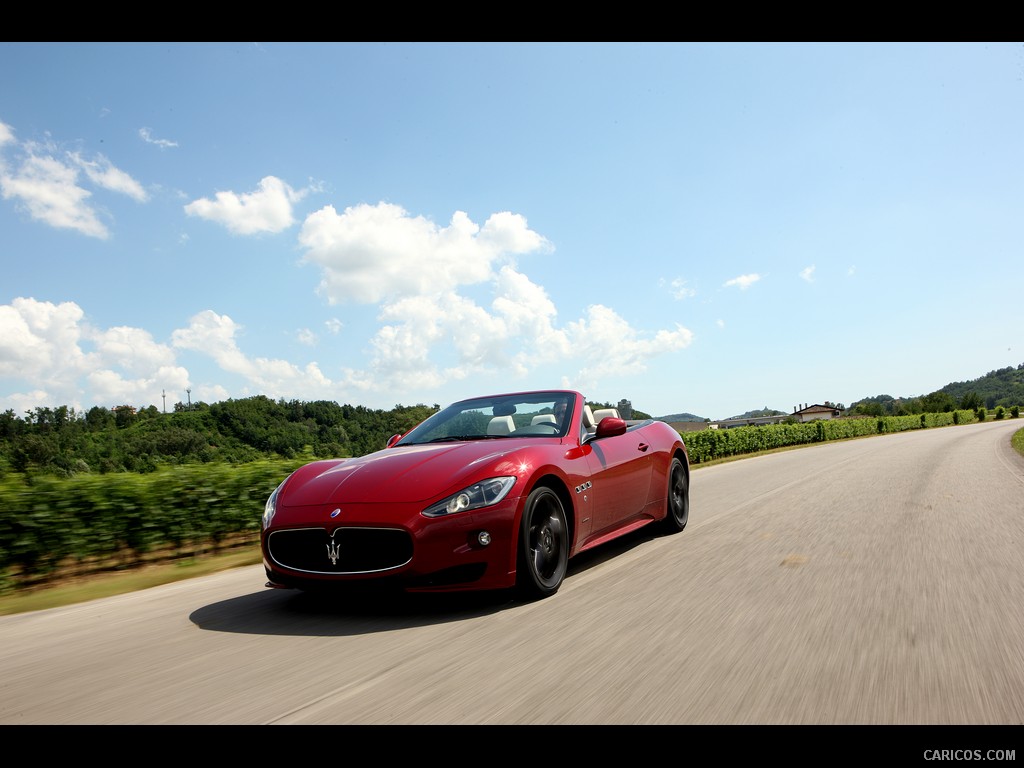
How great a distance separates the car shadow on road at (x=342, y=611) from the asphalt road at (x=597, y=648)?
2cm

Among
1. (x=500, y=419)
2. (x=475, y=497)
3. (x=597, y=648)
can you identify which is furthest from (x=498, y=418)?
(x=597, y=648)

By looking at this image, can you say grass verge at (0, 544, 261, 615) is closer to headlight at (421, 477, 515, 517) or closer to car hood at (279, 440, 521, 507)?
car hood at (279, 440, 521, 507)

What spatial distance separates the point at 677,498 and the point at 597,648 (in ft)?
13.6

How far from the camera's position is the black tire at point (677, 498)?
7.15m

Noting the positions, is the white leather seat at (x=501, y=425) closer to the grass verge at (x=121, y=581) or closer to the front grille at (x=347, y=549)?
the front grille at (x=347, y=549)

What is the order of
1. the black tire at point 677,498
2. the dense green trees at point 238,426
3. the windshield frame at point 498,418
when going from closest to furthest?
1. the windshield frame at point 498,418
2. the black tire at point 677,498
3. the dense green trees at point 238,426

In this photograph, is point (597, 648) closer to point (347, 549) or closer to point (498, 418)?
point (347, 549)

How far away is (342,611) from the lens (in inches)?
176

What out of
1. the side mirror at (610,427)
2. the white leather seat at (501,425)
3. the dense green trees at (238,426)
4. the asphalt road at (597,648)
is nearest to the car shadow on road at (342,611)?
the asphalt road at (597,648)

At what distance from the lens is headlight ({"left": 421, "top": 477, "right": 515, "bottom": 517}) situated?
13.5 feet

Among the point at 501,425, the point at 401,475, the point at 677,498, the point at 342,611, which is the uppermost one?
the point at 501,425

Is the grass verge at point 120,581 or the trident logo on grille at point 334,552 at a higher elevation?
the trident logo on grille at point 334,552

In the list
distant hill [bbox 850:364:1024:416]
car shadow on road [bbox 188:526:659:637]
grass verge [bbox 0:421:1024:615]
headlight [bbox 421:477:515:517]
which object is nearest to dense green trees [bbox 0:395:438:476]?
grass verge [bbox 0:421:1024:615]

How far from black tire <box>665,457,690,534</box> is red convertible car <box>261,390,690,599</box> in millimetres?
1517
